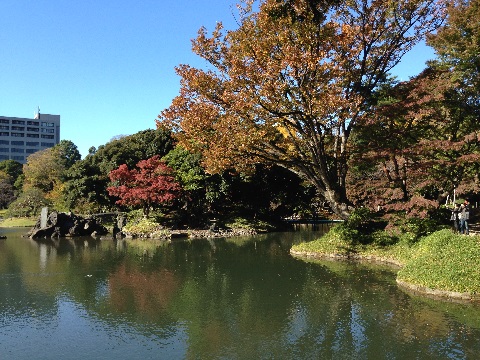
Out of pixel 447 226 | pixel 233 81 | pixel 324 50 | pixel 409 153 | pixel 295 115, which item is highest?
pixel 324 50

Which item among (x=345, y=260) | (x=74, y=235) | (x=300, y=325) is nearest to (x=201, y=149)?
(x=345, y=260)

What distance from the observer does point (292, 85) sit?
17828 millimetres

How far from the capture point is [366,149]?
63.9ft

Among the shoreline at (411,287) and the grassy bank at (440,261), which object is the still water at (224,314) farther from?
the grassy bank at (440,261)

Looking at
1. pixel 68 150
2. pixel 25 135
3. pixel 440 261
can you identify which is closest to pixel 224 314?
pixel 440 261

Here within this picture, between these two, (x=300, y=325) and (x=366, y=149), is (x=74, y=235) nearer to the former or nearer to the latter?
(x=366, y=149)

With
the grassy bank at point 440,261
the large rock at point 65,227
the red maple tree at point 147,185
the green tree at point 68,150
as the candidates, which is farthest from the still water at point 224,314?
the green tree at point 68,150

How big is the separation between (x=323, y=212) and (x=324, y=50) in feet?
96.3

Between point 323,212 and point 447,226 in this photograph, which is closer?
point 447,226

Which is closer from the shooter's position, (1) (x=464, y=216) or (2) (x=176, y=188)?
(1) (x=464, y=216)

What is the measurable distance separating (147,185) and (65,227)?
7429 millimetres

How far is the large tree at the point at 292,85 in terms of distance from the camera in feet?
55.1

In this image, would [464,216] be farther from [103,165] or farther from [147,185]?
[103,165]

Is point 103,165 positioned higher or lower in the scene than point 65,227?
higher
